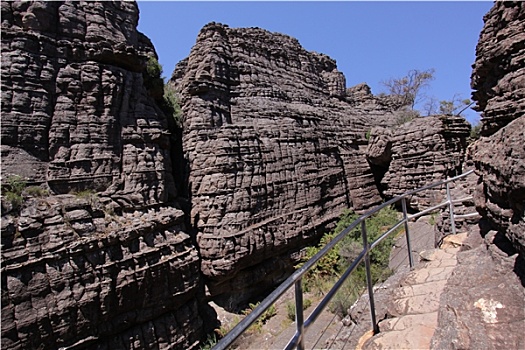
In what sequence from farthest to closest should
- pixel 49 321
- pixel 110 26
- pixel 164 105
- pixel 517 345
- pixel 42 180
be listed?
pixel 164 105
pixel 110 26
pixel 42 180
pixel 49 321
pixel 517 345

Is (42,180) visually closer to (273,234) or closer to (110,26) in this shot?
(110,26)

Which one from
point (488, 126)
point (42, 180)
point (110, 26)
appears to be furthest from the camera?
point (110, 26)

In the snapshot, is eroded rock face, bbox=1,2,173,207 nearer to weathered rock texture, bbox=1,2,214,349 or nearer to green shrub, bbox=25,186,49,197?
weathered rock texture, bbox=1,2,214,349

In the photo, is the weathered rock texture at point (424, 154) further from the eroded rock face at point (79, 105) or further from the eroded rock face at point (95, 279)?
the eroded rock face at point (79, 105)

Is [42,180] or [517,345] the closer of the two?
[517,345]

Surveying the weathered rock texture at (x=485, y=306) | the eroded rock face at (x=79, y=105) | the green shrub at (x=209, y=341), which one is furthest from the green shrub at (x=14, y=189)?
the weathered rock texture at (x=485, y=306)

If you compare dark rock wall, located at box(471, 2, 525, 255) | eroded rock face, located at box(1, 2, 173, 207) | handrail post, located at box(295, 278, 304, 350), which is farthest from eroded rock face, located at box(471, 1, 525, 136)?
eroded rock face, located at box(1, 2, 173, 207)

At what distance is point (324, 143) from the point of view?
16125mm

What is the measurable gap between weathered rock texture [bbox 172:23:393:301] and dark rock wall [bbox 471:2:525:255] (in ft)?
27.2

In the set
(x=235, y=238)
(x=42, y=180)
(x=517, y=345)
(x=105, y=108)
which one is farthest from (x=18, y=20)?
(x=517, y=345)

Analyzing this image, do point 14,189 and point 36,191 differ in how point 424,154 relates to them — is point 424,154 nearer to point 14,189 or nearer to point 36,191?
point 36,191

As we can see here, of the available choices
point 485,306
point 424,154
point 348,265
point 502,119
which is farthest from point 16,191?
point 424,154

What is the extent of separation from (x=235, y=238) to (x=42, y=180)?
242 inches

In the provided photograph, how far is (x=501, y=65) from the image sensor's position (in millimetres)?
4590
